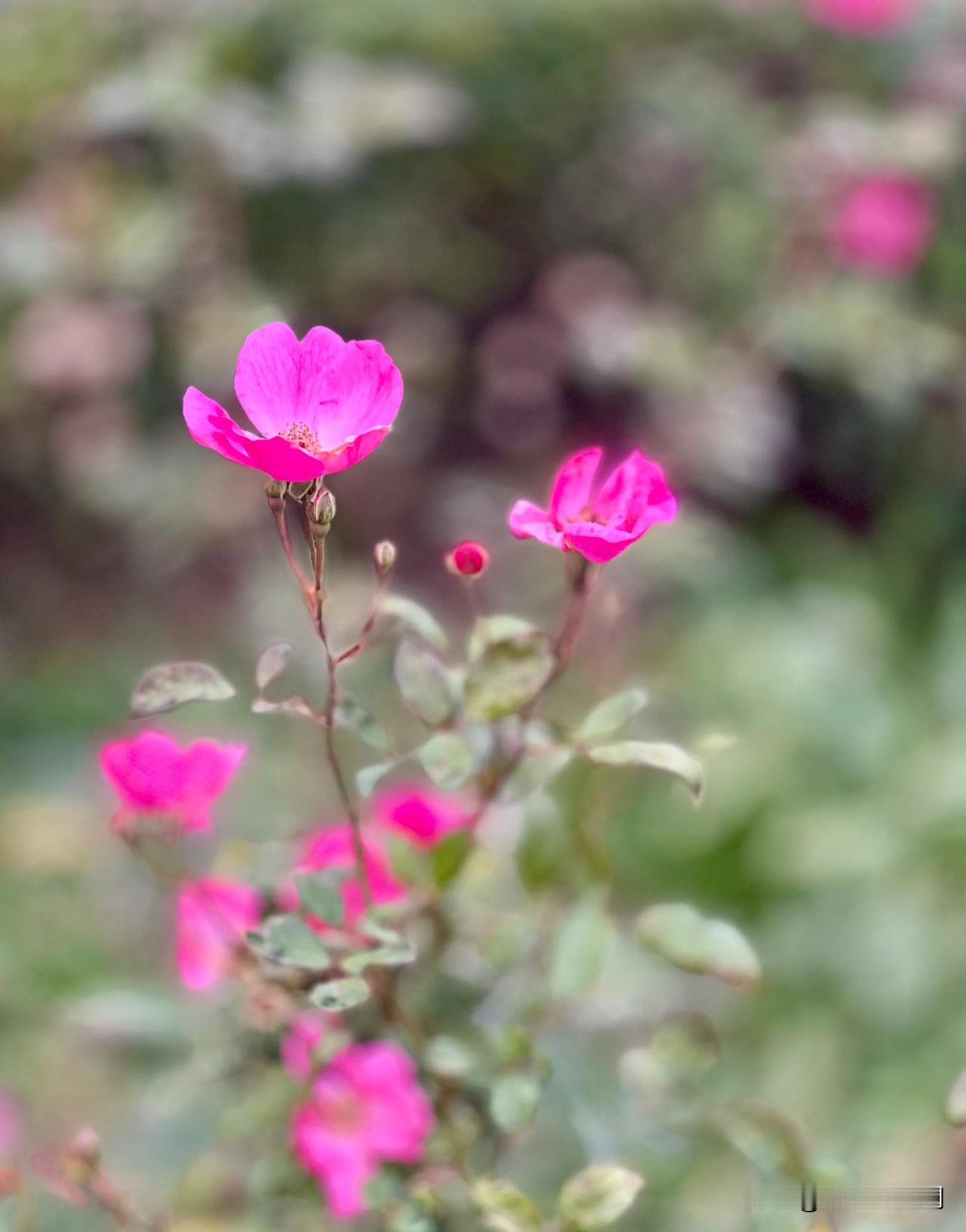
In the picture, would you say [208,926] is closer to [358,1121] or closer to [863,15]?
[358,1121]

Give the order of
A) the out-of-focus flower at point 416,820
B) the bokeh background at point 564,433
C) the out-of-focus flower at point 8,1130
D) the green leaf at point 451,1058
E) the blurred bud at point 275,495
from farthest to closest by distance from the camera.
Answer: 1. the bokeh background at point 564,433
2. the out-of-focus flower at point 8,1130
3. the out-of-focus flower at point 416,820
4. the green leaf at point 451,1058
5. the blurred bud at point 275,495

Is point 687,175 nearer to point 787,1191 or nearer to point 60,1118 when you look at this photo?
point 60,1118

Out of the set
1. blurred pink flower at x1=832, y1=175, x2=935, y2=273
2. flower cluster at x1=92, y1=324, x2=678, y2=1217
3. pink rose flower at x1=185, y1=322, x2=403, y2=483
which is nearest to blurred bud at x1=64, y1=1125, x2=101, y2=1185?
flower cluster at x1=92, y1=324, x2=678, y2=1217

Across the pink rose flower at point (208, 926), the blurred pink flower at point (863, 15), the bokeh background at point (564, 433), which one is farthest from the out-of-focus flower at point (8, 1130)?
the blurred pink flower at point (863, 15)

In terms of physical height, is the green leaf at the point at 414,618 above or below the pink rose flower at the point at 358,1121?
above

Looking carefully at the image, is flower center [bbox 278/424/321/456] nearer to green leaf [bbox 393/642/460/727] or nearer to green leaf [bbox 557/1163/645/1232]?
green leaf [bbox 393/642/460/727]

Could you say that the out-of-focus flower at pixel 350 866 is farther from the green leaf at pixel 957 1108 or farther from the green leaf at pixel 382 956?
the green leaf at pixel 957 1108

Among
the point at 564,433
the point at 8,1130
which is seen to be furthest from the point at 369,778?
the point at 564,433
